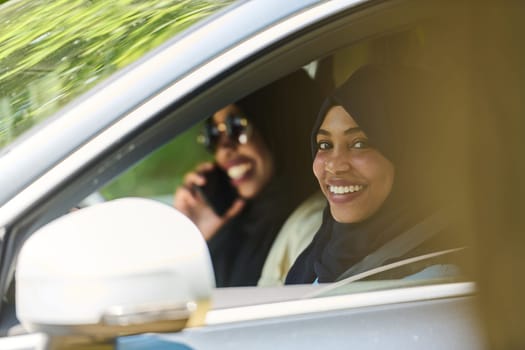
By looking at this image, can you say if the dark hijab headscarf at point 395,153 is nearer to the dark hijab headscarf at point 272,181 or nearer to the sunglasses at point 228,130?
the dark hijab headscarf at point 272,181

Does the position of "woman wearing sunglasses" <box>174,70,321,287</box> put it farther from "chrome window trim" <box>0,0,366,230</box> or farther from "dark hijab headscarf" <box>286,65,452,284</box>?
"chrome window trim" <box>0,0,366,230</box>

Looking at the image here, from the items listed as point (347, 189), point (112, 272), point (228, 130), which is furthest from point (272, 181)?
point (112, 272)

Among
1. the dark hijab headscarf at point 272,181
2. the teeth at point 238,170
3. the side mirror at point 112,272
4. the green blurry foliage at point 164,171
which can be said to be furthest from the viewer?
the green blurry foliage at point 164,171

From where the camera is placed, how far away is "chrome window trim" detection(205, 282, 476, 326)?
6.50 feet

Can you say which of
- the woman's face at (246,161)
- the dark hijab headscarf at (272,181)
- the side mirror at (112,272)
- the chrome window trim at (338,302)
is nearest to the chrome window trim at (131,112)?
the side mirror at (112,272)

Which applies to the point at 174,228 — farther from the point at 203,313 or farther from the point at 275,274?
the point at 275,274

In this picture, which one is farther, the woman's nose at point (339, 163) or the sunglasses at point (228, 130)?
the sunglasses at point (228, 130)

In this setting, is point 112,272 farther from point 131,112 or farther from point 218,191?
point 218,191

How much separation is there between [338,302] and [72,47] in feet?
2.44

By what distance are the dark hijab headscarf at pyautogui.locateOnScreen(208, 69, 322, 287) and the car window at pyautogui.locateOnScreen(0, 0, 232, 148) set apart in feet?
2.36

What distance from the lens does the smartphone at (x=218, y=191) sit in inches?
161

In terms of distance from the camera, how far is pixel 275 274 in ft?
8.74

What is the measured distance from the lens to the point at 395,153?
7.47 feet

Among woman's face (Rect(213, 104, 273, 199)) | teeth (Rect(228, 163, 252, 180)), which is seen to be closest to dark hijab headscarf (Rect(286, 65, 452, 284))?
woman's face (Rect(213, 104, 273, 199))
